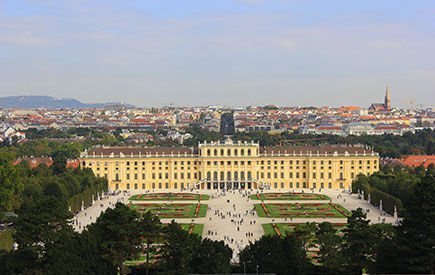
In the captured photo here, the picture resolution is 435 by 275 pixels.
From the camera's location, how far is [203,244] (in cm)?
3278

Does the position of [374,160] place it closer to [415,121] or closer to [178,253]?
[178,253]

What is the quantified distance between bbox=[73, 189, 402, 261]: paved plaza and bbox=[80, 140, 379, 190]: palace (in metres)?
4.56

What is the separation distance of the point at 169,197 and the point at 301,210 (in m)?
15.5

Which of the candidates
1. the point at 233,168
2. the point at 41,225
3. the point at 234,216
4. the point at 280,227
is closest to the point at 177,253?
the point at 41,225

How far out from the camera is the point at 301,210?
5941cm

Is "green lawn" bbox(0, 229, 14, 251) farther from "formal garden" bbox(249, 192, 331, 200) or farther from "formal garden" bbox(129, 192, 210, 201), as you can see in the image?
"formal garden" bbox(249, 192, 331, 200)

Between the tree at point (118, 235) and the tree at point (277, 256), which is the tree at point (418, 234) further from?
the tree at point (118, 235)

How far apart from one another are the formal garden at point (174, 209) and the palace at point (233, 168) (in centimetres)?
1735

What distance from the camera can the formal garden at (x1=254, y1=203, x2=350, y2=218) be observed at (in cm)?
5598

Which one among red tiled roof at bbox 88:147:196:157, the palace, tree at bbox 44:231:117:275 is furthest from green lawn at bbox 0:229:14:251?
red tiled roof at bbox 88:147:196:157

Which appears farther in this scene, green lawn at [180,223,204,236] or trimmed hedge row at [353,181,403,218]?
trimmed hedge row at [353,181,403,218]

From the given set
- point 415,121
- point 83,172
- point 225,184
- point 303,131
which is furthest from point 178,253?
point 415,121

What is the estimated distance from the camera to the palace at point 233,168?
267 ft

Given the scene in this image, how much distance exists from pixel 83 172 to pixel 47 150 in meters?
31.3
